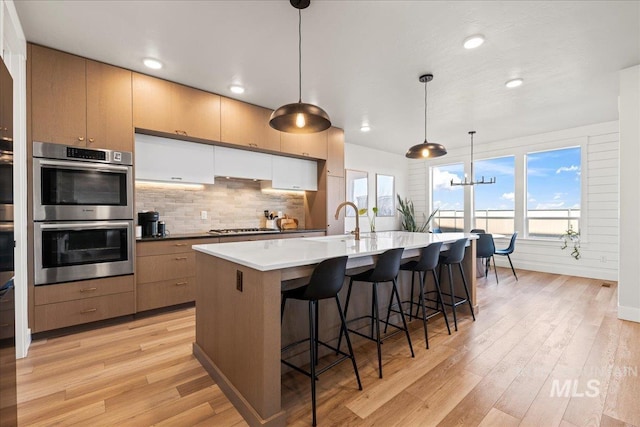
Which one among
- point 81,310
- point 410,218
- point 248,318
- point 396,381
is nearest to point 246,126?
point 81,310

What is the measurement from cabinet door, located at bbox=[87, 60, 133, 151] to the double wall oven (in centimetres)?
14

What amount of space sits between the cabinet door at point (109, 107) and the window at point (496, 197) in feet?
21.6

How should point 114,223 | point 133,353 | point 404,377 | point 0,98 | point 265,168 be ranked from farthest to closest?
1. point 265,168
2. point 114,223
3. point 133,353
4. point 404,377
5. point 0,98

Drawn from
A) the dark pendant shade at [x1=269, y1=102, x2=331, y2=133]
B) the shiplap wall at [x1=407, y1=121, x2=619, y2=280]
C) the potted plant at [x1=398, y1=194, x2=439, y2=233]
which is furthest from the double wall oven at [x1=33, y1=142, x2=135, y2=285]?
the shiplap wall at [x1=407, y1=121, x2=619, y2=280]

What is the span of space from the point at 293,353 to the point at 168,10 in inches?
109

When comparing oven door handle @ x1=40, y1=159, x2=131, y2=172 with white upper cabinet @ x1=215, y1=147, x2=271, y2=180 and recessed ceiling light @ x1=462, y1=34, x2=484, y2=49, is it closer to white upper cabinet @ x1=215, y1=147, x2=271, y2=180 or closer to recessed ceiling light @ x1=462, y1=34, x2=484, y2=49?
white upper cabinet @ x1=215, y1=147, x2=271, y2=180

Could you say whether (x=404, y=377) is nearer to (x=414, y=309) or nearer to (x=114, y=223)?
(x=414, y=309)

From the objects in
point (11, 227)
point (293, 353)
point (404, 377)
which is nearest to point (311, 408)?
point (293, 353)

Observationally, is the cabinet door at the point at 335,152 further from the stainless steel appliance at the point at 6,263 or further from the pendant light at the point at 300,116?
the stainless steel appliance at the point at 6,263

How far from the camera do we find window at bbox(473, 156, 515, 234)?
6121 mm

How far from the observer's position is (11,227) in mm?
A: 1379

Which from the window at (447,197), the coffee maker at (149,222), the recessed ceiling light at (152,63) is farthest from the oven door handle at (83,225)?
the window at (447,197)

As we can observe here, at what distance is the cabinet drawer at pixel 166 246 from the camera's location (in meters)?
3.17

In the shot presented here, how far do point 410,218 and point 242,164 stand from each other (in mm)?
4673
